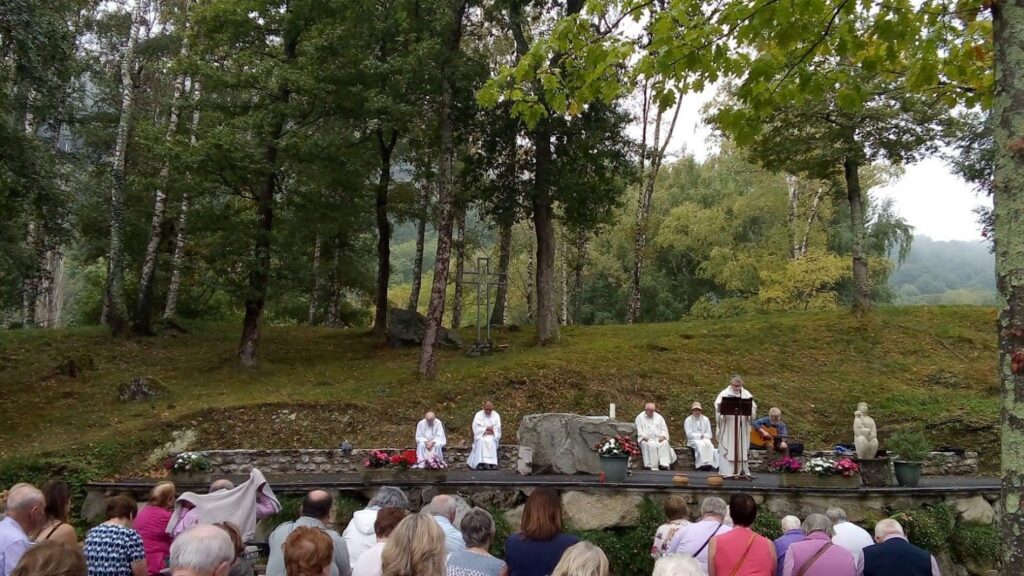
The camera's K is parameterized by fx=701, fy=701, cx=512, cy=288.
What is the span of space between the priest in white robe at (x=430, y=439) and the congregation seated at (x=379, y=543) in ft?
27.1

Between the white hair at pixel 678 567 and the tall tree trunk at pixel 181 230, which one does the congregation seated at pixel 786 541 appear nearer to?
the white hair at pixel 678 567

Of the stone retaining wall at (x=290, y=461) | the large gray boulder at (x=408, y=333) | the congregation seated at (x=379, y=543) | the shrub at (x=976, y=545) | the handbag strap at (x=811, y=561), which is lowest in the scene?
the shrub at (x=976, y=545)

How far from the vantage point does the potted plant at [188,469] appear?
433 inches

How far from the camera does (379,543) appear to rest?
14.3 feet

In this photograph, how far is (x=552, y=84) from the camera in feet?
17.0

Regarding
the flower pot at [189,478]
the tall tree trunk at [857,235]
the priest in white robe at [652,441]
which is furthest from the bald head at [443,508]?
the tall tree trunk at [857,235]

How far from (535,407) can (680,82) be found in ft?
40.9

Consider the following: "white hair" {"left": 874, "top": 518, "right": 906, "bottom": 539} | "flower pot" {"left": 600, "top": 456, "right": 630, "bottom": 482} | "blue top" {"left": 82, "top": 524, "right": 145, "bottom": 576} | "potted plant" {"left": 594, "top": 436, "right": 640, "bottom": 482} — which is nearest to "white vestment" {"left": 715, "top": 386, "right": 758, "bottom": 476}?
"potted plant" {"left": 594, "top": 436, "right": 640, "bottom": 482}

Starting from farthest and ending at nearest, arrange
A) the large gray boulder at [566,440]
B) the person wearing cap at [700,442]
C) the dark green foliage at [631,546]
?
the person wearing cap at [700,442] < the large gray boulder at [566,440] < the dark green foliage at [631,546]

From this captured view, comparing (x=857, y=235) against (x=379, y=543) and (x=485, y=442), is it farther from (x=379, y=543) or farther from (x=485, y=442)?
(x=379, y=543)

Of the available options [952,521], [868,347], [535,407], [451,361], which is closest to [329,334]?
[451,361]

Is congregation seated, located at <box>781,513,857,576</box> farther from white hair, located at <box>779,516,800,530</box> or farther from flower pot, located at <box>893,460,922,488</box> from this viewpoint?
flower pot, located at <box>893,460,922,488</box>

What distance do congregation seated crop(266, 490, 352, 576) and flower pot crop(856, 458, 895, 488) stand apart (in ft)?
32.0

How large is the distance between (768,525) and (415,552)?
840cm
